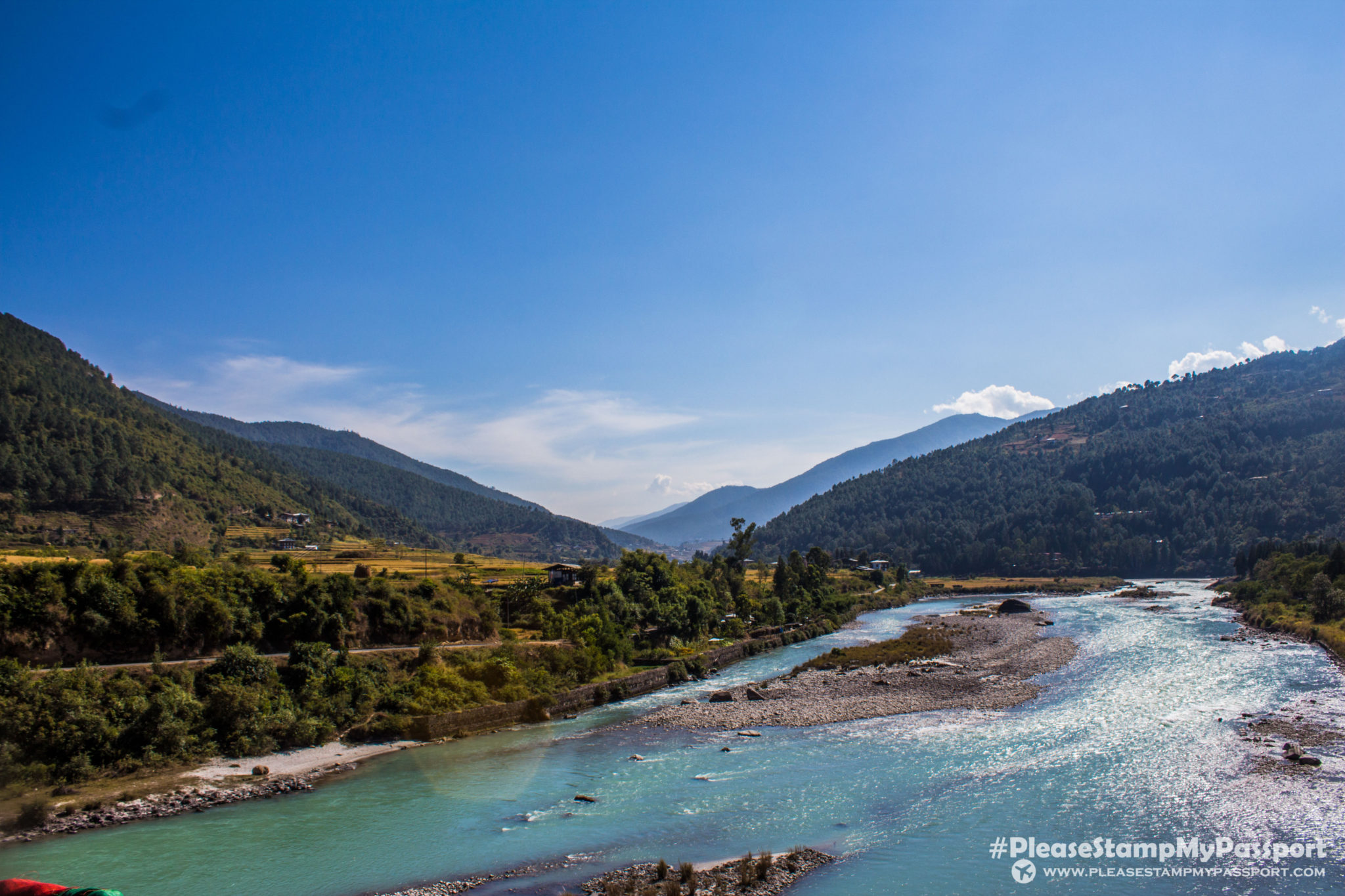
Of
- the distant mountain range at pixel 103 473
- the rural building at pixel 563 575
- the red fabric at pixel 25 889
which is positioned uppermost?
the distant mountain range at pixel 103 473

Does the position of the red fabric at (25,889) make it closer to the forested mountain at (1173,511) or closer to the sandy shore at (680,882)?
the sandy shore at (680,882)

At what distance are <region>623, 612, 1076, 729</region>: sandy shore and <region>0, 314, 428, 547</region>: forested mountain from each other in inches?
2764

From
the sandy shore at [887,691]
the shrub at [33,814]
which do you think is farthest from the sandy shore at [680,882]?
the sandy shore at [887,691]

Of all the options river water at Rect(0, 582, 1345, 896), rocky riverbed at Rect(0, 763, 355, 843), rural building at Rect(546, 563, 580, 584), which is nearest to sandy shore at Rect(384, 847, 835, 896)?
river water at Rect(0, 582, 1345, 896)

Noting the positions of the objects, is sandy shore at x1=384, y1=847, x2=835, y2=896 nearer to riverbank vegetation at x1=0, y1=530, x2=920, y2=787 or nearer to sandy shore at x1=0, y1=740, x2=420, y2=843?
sandy shore at x1=0, y1=740, x2=420, y2=843

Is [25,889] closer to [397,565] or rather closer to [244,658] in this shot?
[244,658]

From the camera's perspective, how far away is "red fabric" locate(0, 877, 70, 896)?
37.8 ft

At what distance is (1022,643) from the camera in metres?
59.8

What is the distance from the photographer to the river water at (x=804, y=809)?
63.1 feet

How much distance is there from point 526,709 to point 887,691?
22074mm

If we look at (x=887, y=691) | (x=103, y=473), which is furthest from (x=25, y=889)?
(x=103, y=473)

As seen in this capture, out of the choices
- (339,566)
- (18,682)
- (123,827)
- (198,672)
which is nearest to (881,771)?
(123,827)

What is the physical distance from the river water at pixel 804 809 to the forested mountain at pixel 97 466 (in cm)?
6686

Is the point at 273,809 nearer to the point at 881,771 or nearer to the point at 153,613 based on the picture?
the point at 153,613
